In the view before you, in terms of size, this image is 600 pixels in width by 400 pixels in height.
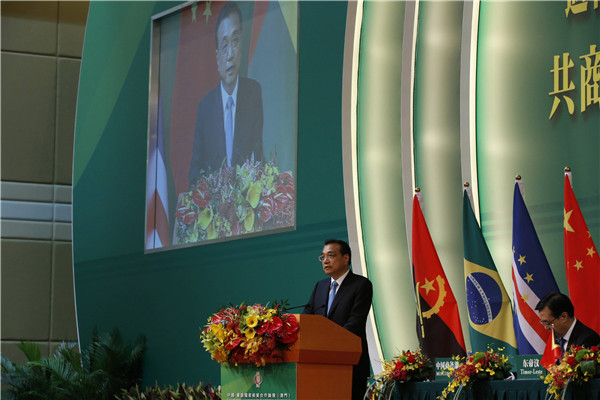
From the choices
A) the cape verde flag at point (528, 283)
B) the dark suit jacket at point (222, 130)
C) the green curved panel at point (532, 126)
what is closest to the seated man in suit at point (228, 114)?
the dark suit jacket at point (222, 130)

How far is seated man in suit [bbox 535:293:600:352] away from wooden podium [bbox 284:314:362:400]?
85 centimetres

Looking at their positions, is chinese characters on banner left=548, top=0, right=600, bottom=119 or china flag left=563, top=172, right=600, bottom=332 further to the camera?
chinese characters on banner left=548, top=0, right=600, bottom=119

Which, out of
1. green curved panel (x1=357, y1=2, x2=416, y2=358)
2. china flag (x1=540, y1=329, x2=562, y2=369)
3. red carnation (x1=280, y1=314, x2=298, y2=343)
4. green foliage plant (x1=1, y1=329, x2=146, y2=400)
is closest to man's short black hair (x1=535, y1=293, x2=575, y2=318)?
china flag (x1=540, y1=329, x2=562, y2=369)

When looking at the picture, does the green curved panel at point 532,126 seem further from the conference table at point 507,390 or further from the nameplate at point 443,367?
the conference table at point 507,390

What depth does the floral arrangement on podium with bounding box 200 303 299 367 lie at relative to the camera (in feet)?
13.3

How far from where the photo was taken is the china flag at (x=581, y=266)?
4516mm

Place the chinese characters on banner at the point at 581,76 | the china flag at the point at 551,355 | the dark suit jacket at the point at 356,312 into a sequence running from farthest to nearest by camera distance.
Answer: the chinese characters on banner at the point at 581,76 < the dark suit jacket at the point at 356,312 < the china flag at the point at 551,355

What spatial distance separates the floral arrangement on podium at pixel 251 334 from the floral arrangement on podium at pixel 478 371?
0.69 metres

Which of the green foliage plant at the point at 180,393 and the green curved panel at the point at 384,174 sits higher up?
the green curved panel at the point at 384,174

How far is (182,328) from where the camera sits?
8.67 m

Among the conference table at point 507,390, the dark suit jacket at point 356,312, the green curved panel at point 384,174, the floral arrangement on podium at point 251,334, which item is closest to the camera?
the conference table at point 507,390

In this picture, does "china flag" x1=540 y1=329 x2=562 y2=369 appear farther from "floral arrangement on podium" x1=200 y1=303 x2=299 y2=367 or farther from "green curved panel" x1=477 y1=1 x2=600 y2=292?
"green curved panel" x1=477 y1=1 x2=600 y2=292

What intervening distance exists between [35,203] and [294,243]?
428 centimetres

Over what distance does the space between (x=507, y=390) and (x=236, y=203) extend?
4.42 m
